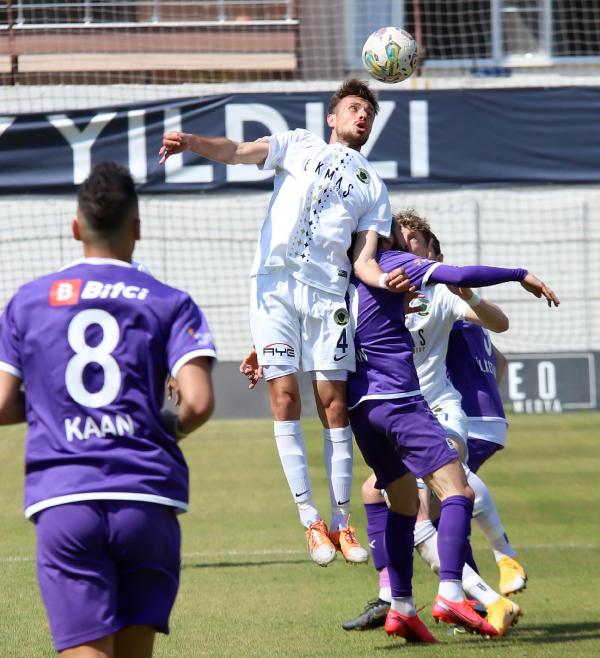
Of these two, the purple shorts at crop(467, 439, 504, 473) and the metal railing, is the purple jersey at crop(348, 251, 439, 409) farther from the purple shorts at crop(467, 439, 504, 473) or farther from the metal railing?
the metal railing

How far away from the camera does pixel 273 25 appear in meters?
17.9

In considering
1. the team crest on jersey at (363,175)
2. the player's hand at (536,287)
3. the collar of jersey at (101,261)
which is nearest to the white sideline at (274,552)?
the team crest on jersey at (363,175)

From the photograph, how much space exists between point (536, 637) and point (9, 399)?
3.15m

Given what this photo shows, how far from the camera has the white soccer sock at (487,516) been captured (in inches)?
240

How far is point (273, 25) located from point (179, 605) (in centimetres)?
1299

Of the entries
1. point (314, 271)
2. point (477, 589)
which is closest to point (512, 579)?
point (477, 589)

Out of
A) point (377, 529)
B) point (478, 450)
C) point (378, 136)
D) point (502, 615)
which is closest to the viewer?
point (502, 615)

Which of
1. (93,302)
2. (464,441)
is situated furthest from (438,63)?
(93,302)

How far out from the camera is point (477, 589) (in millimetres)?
5711

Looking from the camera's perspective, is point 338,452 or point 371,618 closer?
point 371,618

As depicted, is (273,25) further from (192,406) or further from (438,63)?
(192,406)

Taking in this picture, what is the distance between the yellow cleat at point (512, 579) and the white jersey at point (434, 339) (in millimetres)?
896

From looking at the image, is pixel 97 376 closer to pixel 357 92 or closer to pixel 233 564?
pixel 357 92

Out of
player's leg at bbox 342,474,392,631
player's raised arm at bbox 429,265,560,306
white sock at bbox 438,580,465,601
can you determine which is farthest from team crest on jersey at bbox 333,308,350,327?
white sock at bbox 438,580,465,601
